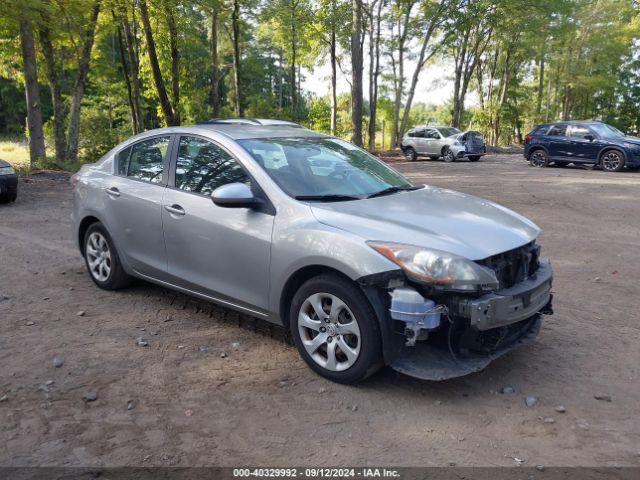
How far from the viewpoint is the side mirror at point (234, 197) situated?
3893 mm

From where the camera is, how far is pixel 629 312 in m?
5.13

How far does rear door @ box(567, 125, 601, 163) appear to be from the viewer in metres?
18.9

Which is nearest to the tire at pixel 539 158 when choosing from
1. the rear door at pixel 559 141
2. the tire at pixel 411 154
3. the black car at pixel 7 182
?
the rear door at pixel 559 141

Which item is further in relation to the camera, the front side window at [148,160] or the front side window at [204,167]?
the front side window at [148,160]

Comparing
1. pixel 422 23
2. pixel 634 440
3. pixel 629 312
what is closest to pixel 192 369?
pixel 634 440

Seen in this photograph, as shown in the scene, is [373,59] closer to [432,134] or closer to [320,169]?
[432,134]

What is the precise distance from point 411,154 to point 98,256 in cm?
2199

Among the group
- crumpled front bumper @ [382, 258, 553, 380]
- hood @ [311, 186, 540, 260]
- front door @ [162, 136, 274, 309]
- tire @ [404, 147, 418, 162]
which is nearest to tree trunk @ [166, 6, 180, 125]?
tire @ [404, 147, 418, 162]

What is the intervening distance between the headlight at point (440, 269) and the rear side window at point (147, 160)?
248cm

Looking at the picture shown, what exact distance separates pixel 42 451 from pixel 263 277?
172cm

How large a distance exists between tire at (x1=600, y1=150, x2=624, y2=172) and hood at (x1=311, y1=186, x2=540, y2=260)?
16.6 metres

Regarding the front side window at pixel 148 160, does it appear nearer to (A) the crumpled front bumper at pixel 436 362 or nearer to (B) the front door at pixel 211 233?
(B) the front door at pixel 211 233

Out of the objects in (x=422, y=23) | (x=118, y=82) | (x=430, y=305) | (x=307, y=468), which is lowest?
(x=307, y=468)

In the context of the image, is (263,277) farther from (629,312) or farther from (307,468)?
(629,312)
